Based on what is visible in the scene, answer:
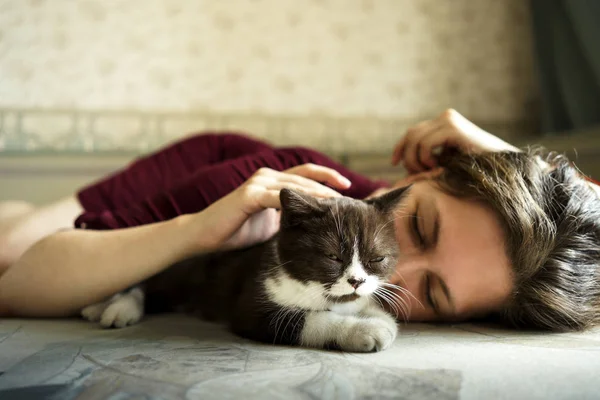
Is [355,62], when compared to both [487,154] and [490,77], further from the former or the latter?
[487,154]

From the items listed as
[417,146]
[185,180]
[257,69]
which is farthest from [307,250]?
[257,69]

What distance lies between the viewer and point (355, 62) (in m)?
2.66

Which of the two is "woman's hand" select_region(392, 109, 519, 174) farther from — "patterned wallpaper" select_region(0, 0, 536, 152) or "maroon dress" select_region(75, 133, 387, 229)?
"patterned wallpaper" select_region(0, 0, 536, 152)

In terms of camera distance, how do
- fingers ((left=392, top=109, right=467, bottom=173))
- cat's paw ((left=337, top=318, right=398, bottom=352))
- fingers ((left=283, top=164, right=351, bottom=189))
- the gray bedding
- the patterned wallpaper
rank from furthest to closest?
the patterned wallpaper < fingers ((left=392, top=109, right=467, bottom=173)) < fingers ((left=283, top=164, right=351, bottom=189)) < cat's paw ((left=337, top=318, right=398, bottom=352)) < the gray bedding

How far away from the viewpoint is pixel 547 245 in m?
0.93

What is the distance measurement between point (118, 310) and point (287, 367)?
474 millimetres

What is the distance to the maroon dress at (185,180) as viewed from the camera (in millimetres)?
1164

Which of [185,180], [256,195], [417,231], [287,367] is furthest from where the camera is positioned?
[185,180]

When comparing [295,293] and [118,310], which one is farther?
[118,310]

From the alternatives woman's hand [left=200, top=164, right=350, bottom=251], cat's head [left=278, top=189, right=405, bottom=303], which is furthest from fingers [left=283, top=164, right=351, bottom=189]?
cat's head [left=278, top=189, right=405, bottom=303]

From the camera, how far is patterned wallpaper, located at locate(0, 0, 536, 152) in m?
2.30

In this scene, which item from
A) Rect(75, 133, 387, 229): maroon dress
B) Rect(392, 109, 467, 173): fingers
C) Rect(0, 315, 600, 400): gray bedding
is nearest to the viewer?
Rect(0, 315, 600, 400): gray bedding

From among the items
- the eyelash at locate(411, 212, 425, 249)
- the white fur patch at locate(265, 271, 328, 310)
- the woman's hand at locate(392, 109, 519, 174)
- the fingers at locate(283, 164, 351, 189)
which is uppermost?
the woman's hand at locate(392, 109, 519, 174)

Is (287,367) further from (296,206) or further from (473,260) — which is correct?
(473,260)
